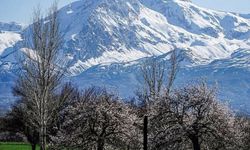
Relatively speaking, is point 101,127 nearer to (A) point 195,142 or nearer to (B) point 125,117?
(B) point 125,117

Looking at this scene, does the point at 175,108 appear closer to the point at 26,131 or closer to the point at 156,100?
the point at 156,100

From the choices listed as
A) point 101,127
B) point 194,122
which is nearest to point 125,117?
point 101,127

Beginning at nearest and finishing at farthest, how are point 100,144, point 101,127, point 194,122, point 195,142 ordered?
point 194,122 → point 195,142 → point 100,144 → point 101,127

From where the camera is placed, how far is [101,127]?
50188 millimetres

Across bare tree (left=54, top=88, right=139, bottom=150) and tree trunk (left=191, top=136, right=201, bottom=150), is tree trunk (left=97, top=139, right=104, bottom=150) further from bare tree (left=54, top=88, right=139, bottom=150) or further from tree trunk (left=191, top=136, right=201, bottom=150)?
tree trunk (left=191, top=136, right=201, bottom=150)

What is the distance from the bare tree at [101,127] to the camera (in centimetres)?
4959

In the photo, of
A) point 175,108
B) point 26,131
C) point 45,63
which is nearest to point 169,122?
point 175,108

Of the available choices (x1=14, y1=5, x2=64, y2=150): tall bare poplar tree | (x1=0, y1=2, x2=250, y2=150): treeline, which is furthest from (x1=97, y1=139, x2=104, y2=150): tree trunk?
(x1=14, y1=5, x2=64, y2=150): tall bare poplar tree

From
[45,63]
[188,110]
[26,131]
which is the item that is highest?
[45,63]

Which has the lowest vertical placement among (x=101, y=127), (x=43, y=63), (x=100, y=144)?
(x=100, y=144)

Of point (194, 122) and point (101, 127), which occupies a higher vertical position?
point (194, 122)

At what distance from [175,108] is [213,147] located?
495cm

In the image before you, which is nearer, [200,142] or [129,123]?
→ [200,142]

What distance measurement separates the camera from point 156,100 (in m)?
48.4
